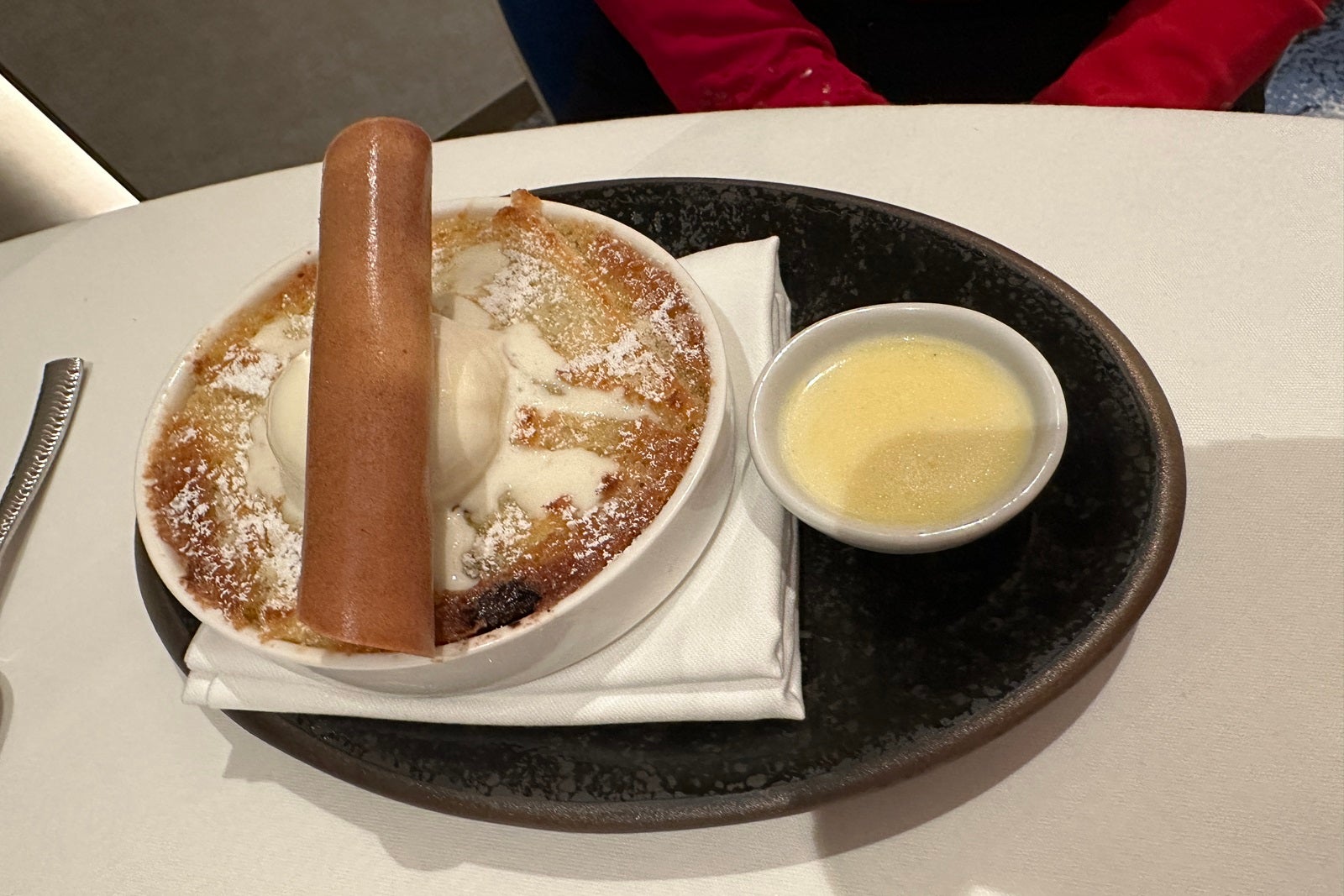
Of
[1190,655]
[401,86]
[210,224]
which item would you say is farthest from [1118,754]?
[401,86]

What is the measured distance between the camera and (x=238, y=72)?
2426mm

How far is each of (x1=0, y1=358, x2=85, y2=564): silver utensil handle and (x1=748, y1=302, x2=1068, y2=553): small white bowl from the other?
78 cm

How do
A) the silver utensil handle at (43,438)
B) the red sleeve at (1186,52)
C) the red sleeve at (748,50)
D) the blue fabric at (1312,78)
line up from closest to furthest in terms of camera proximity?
the silver utensil handle at (43,438)
the red sleeve at (1186,52)
the red sleeve at (748,50)
the blue fabric at (1312,78)

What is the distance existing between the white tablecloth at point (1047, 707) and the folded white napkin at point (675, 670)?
9cm

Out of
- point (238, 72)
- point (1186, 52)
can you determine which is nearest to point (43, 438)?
point (1186, 52)

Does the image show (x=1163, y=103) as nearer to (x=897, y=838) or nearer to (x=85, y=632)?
(x=897, y=838)

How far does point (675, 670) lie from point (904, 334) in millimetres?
372

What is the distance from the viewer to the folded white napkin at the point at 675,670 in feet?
2.10

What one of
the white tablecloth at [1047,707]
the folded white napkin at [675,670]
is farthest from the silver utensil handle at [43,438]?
the folded white napkin at [675,670]

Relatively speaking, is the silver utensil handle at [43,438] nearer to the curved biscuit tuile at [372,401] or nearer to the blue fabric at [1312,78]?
the curved biscuit tuile at [372,401]

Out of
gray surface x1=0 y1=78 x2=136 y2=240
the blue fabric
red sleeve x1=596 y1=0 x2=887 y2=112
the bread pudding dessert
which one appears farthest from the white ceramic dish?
gray surface x1=0 y1=78 x2=136 y2=240

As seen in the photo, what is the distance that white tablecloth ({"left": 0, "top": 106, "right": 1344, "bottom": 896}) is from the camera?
63 cm

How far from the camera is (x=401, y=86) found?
2600mm

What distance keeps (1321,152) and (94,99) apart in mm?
2683
